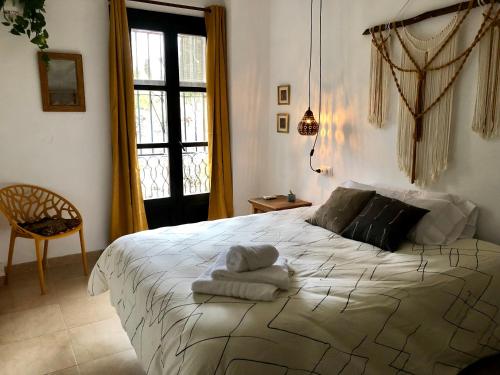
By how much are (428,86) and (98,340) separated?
2.73 metres

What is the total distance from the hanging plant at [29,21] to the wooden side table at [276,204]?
2.31 meters

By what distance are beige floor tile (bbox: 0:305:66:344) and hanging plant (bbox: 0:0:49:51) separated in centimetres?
210

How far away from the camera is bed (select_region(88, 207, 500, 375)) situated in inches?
56.2

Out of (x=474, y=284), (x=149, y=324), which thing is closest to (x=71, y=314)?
(x=149, y=324)

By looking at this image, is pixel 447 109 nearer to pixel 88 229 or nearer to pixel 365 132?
pixel 365 132

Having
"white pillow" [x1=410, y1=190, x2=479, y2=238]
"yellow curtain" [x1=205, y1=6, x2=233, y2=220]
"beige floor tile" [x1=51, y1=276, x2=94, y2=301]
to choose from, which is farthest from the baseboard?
"white pillow" [x1=410, y1=190, x2=479, y2=238]

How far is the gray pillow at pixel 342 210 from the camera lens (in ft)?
8.57

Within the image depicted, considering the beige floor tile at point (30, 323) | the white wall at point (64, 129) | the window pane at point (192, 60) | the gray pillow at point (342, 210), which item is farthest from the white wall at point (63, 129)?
the gray pillow at point (342, 210)

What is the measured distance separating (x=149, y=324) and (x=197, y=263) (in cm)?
41

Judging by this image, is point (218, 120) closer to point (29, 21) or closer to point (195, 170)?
point (195, 170)

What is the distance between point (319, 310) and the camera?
5.16 ft

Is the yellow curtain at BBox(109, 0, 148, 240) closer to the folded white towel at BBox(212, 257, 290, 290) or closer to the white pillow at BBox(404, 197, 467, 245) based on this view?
the folded white towel at BBox(212, 257, 290, 290)

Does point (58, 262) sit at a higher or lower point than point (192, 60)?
lower

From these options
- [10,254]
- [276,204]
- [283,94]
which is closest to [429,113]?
[276,204]
